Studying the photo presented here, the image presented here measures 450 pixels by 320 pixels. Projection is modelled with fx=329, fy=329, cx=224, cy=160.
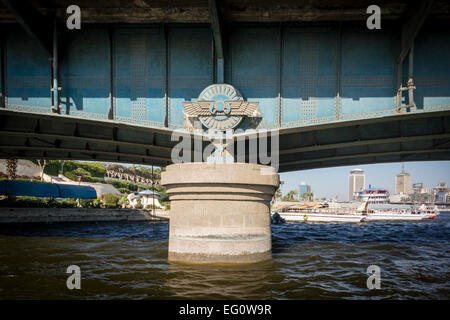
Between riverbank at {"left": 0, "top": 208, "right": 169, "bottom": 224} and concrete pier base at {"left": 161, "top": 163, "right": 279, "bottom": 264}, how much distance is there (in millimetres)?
28463

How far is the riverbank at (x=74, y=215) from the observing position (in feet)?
108

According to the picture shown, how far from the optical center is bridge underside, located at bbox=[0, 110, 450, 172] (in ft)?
48.6

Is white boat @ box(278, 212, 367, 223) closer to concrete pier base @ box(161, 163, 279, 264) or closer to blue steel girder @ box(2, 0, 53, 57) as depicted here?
concrete pier base @ box(161, 163, 279, 264)

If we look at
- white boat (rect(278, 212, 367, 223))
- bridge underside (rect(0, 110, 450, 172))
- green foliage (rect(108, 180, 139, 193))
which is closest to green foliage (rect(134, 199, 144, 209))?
white boat (rect(278, 212, 367, 223))

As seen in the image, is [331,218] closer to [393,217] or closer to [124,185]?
[393,217]

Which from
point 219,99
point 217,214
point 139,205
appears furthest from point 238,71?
point 139,205

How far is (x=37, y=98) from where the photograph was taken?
14.9 metres

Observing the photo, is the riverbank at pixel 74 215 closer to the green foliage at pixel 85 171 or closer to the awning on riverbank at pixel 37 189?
the awning on riverbank at pixel 37 189

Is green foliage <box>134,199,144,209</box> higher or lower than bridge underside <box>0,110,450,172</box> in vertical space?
lower

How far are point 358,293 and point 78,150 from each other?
709 inches

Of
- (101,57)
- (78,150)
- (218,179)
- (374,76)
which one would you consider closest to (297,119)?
(374,76)

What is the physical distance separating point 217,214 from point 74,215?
3274cm
